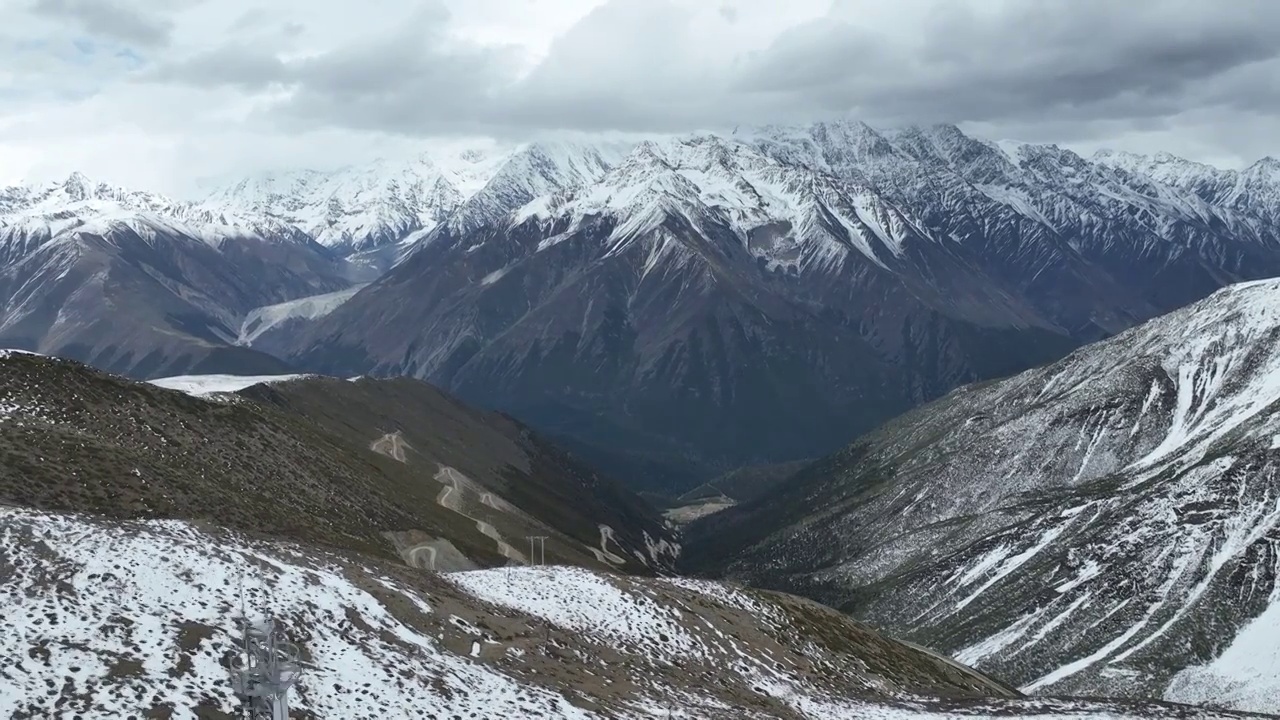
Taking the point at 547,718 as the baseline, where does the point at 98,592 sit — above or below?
above

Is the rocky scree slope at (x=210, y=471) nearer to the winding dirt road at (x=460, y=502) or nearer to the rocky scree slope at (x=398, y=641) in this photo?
the winding dirt road at (x=460, y=502)

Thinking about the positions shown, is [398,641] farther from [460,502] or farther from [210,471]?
[460,502]

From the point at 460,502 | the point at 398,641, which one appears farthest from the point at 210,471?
the point at 460,502

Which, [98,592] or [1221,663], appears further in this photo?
[1221,663]

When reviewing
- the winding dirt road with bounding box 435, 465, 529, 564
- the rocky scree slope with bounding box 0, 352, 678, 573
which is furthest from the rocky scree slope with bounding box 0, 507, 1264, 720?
the winding dirt road with bounding box 435, 465, 529, 564

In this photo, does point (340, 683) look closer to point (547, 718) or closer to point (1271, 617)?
point (547, 718)

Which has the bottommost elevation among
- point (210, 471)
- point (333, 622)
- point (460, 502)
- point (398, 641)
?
point (460, 502)

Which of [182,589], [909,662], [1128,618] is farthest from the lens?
[1128,618]

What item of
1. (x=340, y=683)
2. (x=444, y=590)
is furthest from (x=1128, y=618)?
(x=340, y=683)

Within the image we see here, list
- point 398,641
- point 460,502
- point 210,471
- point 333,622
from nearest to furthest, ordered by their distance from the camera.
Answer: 1. point 333,622
2. point 398,641
3. point 210,471
4. point 460,502
